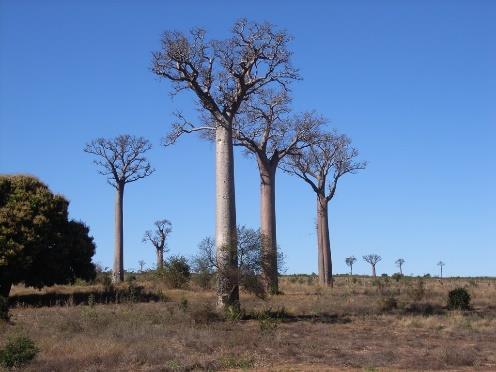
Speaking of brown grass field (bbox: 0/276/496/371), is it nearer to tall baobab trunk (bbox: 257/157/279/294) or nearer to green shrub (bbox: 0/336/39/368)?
green shrub (bbox: 0/336/39/368)

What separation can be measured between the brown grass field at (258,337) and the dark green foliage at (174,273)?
1.70 m

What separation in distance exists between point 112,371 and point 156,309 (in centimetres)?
880

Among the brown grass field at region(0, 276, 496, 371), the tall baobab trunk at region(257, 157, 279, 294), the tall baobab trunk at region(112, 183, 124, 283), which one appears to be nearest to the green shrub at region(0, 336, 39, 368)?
the brown grass field at region(0, 276, 496, 371)

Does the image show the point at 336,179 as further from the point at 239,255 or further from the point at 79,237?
the point at 239,255

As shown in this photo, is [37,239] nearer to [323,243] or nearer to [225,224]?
[225,224]

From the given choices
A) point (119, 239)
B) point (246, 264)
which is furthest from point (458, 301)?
point (119, 239)

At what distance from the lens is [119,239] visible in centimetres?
3728

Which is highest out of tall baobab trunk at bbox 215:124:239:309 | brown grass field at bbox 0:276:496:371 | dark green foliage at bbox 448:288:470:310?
tall baobab trunk at bbox 215:124:239:309

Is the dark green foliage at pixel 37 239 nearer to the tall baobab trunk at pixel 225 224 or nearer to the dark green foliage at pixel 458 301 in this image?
the tall baobab trunk at pixel 225 224

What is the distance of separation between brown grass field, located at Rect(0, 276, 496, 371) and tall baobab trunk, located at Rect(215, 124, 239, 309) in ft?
2.18

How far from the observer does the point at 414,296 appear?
28.3 metres

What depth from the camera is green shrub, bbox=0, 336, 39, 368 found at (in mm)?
11867

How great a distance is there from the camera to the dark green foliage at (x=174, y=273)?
25.9 m

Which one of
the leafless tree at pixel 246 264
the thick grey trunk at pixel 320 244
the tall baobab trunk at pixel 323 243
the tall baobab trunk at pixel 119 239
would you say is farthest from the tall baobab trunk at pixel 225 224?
the tall baobab trunk at pixel 119 239
